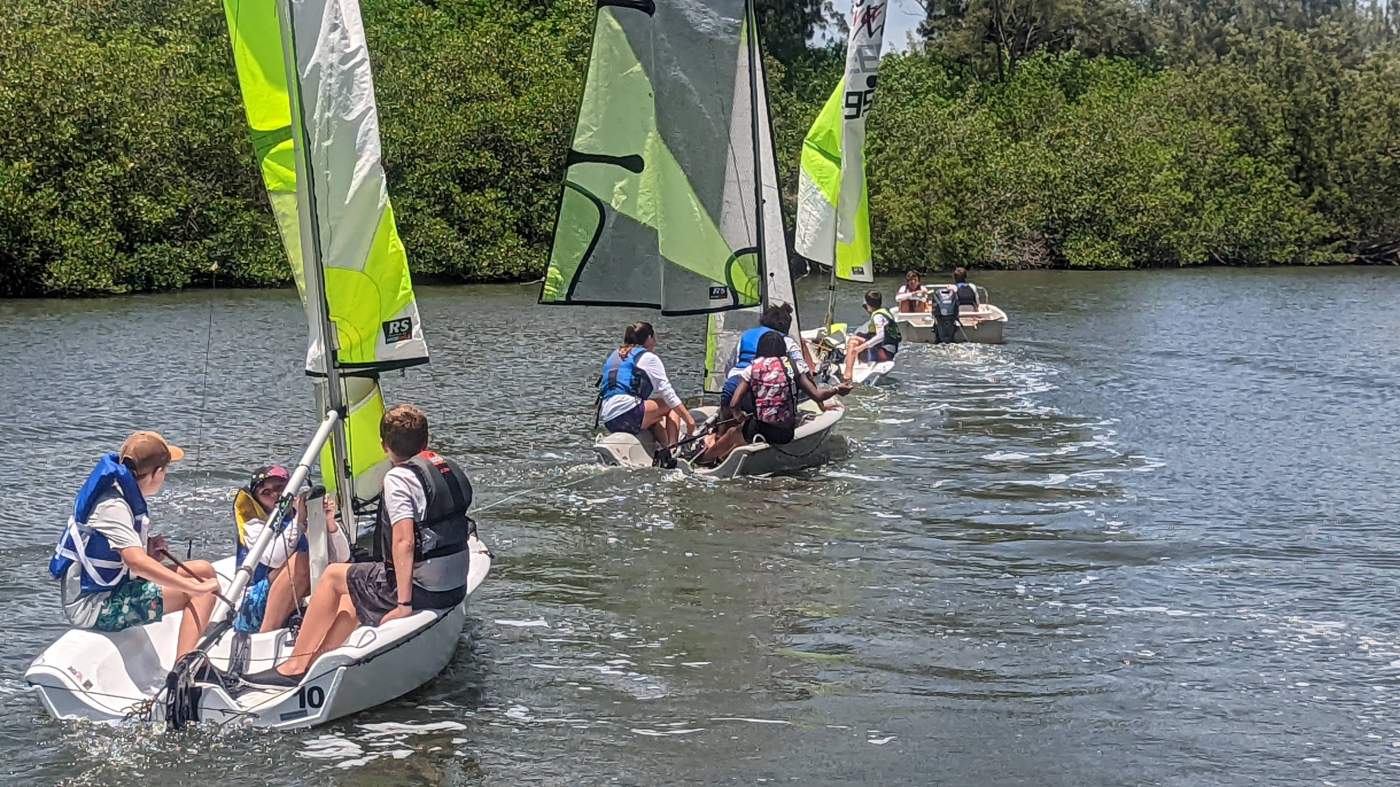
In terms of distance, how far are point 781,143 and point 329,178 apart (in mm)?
45686

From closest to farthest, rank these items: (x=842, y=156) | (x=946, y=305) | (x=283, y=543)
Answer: (x=283, y=543) → (x=842, y=156) → (x=946, y=305)

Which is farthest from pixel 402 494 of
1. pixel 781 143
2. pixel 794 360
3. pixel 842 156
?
pixel 781 143

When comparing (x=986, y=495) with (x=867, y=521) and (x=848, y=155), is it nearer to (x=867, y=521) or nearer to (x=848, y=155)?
(x=867, y=521)

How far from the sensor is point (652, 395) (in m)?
14.0

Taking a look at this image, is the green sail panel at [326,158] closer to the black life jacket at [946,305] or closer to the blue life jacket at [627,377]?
the blue life jacket at [627,377]

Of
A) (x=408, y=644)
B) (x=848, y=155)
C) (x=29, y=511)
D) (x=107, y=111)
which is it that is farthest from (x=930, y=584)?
(x=107, y=111)

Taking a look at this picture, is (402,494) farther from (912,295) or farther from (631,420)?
(912,295)

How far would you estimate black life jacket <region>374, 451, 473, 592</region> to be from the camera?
746cm

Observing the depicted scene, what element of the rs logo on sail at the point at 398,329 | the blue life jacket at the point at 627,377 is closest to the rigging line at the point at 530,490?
the blue life jacket at the point at 627,377

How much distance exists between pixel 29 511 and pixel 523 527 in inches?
163

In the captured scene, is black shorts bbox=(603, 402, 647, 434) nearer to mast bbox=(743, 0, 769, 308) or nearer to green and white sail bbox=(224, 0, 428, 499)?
mast bbox=(743, 0, 769, 308)

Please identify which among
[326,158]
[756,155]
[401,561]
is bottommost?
[401,561]

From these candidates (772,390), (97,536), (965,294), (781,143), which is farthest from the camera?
(781,143)

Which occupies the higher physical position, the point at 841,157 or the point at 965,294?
the point at 841,157
